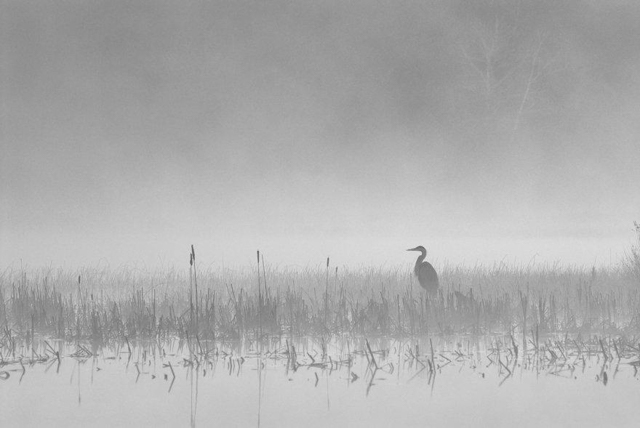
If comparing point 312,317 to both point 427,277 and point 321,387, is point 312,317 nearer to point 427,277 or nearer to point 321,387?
point 321,387

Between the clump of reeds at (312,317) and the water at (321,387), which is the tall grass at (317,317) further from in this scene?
the water at (321,387)

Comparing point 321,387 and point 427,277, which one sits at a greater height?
point 427,277

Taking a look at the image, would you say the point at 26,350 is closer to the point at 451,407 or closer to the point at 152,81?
the point at 451,407

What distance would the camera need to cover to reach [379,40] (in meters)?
38.7

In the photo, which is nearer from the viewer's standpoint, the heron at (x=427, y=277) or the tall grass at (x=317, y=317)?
the tall grass at (x=317, y=317)

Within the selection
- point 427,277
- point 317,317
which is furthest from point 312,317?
point 427,277

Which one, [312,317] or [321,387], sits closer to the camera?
[321,387]

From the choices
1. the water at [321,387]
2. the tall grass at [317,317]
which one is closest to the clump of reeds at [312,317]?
the tall grass at [317,317]

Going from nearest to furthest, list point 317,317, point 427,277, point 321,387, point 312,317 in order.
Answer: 1. point 321,387
2. point 312,317
3. point 317,317
4. point 427,277

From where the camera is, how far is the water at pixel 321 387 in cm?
358

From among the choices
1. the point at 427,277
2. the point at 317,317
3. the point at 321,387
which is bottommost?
the point at 321,387

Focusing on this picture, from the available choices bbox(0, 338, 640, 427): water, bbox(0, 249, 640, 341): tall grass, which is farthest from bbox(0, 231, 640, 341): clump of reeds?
bbox(0, 338, 640, 427): water

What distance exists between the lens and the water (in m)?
3.58

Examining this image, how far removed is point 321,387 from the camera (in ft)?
13.6
